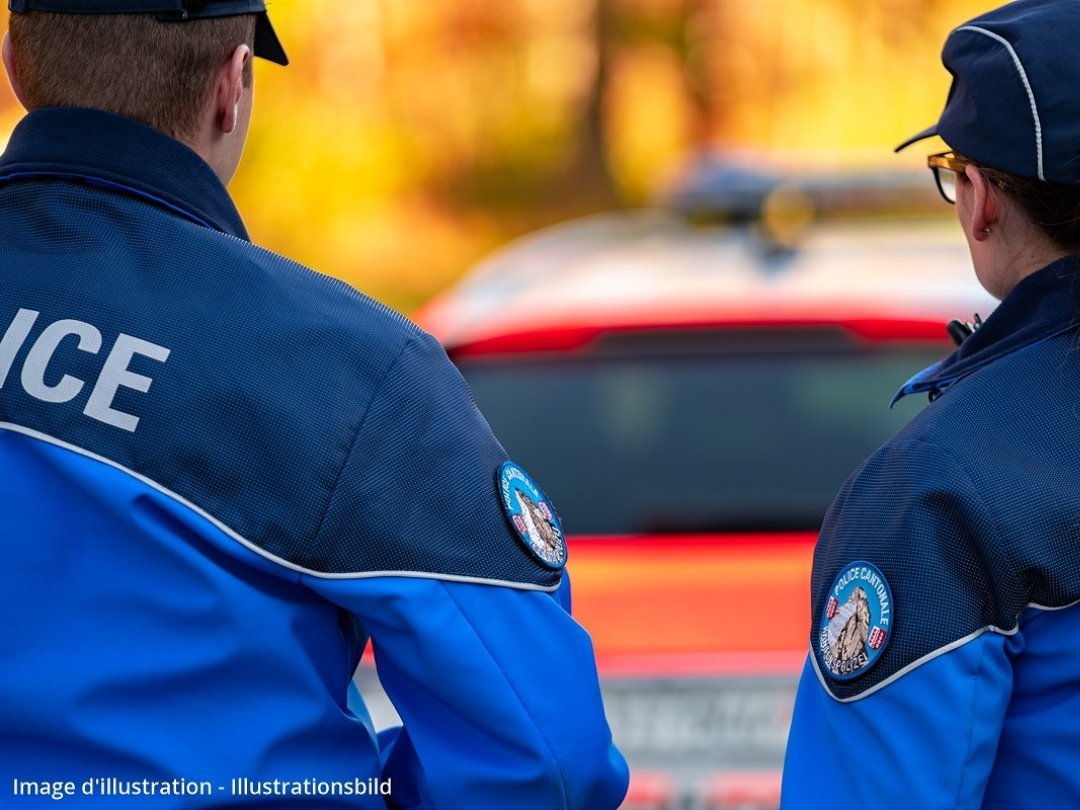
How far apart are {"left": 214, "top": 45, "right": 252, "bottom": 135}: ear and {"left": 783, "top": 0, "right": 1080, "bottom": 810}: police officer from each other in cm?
79

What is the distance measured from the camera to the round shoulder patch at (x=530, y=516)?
177 cm

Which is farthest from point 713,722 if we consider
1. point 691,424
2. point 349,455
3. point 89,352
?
point 89,352

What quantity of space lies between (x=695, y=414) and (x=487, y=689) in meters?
1.70

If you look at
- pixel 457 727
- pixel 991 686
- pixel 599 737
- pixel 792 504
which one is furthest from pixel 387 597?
pixel 792 504

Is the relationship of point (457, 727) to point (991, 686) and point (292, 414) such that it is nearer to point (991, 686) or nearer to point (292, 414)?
point (292, 414)

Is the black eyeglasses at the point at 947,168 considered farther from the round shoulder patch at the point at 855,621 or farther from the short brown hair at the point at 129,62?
the short brown hair at the point at 129,62

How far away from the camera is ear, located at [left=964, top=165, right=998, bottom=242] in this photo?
1792mm

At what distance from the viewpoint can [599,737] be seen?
70.9 inches

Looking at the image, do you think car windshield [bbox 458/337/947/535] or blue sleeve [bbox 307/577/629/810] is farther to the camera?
car windshield [bbox 458/337/947/535]

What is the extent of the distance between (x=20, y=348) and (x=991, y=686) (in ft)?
3.45

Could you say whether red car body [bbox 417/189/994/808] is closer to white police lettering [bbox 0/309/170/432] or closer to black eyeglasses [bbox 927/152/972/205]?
black eyeglasses [bbox 927/152/972/205]

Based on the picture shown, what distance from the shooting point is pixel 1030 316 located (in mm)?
1800

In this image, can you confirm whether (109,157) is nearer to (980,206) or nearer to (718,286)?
(980,206)

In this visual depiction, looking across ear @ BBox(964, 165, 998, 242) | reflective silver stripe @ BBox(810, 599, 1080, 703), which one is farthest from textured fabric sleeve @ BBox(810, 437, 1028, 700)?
ear @ BBox(964, 165, 998, 242)
